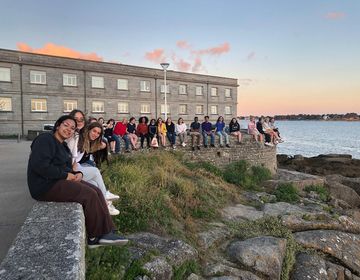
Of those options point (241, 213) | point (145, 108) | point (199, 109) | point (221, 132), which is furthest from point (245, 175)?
point (199, 109)

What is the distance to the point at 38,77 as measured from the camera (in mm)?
32125

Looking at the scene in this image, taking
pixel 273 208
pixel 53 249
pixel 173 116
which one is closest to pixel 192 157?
pixel 273 208

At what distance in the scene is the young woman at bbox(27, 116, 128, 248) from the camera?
405cm

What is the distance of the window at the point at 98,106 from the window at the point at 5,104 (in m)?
8.37

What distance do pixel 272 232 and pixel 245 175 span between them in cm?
758

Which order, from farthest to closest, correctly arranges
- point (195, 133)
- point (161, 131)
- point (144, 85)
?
point (144, 85) → point (195, 133) → point (161, 131)

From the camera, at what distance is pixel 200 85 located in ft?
145

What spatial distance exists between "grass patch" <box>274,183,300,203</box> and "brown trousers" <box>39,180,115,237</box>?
32.2 feet

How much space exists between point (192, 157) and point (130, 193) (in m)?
9.10

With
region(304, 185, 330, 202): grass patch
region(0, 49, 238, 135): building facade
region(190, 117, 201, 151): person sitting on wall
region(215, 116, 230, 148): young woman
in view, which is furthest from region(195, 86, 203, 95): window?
region(304, 185, 330, 202): grass patch

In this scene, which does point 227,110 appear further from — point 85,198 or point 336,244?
point 85,198

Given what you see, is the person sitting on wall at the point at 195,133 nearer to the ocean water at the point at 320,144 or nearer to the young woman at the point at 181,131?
the young woman at the point at 181,131

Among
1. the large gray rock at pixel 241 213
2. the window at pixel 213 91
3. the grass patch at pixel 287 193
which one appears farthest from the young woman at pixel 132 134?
the window at pixel 213 91

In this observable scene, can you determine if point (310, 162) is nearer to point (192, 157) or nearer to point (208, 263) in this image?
point (192, 157)
